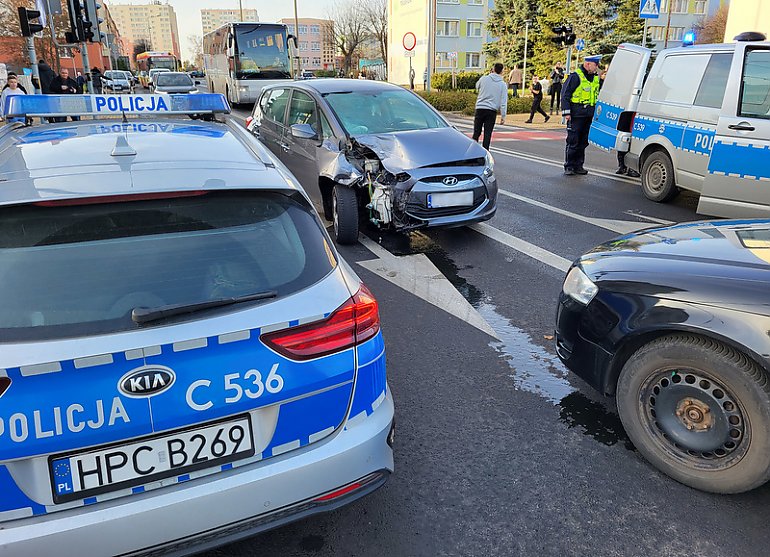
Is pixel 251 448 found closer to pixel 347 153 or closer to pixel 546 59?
pixel 347 153

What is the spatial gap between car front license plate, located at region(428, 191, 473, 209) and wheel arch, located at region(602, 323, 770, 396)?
3.48m

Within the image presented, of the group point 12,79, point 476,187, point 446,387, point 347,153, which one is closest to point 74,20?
point 12,79

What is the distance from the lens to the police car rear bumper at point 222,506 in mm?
1722

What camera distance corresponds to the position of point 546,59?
4506 centimetres

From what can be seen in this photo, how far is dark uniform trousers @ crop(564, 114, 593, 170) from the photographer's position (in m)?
10.4

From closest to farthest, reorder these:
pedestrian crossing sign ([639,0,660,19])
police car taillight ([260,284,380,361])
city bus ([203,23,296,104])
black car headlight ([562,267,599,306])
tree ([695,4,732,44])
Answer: police car taillight ([260,284,380,361]), black car headlight ([562,267,599,306]), pedestrian crossing sign ([639,0,660,19]), city bus ([203,23,296,104]), tree ([695,4,732,44])

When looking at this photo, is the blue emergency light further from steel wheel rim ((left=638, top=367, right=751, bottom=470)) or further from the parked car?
the parked car

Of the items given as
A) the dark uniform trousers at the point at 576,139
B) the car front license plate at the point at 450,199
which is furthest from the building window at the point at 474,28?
the car front license plate at the point at 450,199

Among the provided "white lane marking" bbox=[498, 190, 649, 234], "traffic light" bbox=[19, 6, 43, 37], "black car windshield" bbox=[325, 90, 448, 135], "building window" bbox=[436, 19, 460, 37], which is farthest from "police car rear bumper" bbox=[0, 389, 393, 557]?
"building window" bbox=[436, 19, 460, 37]

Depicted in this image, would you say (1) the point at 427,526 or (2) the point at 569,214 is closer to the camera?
(1) the point at 427,526

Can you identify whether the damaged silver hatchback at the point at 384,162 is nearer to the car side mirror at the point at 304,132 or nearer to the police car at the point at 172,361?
the car side mirror at the point at 304,132

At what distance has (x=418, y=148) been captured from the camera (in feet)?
20.9

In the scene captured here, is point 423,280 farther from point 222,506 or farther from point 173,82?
point 173,82

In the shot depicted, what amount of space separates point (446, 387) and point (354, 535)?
4.35ft
